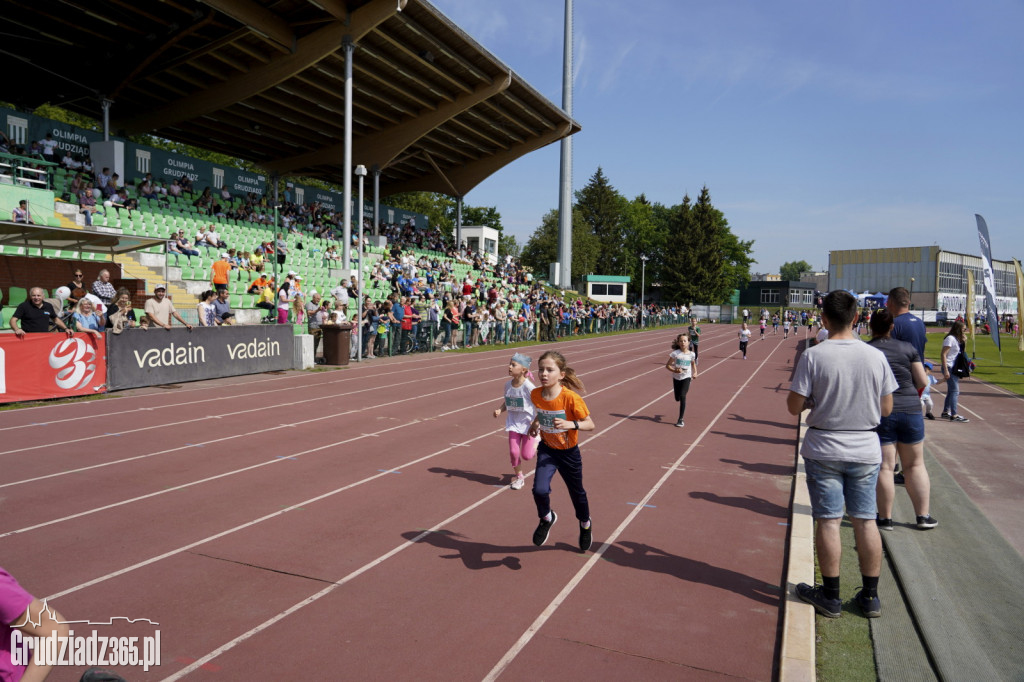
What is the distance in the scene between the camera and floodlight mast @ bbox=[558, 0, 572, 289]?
2419 inches

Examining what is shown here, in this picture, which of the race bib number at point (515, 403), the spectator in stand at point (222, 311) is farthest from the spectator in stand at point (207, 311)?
the race bib number at point (515, 403)

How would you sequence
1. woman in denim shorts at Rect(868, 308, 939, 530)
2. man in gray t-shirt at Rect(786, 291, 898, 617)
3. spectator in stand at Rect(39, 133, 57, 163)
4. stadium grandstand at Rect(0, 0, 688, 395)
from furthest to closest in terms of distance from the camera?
spectator in stand at Rect(39, 133, 57, 163) → stadium grandstand at Rect(0, 0, 688, 395) → woman in denim shorts at Rect(868, 308, 939, 530) → man in gray t-shirt at Rect(786, 291, 898, 617)

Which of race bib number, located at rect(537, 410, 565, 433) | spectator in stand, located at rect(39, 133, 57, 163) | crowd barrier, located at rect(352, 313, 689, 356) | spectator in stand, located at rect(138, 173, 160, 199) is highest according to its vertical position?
spectator in stand, located at rect(39, 133, 57, 163)

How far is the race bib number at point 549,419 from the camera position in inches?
208

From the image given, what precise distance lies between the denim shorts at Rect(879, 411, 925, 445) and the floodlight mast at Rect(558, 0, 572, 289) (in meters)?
57.7

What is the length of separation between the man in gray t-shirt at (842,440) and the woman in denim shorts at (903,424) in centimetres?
166

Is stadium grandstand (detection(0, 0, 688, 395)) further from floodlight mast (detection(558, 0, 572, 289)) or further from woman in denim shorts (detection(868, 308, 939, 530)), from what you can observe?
floodlight mast (detection(558, 0, 572, 289))

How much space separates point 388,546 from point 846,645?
352 cm

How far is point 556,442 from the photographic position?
5355 mm

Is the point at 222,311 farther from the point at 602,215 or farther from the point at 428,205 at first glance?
the point at 602,215

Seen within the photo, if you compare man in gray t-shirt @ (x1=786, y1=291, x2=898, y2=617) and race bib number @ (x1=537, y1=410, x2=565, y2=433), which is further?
race bib number @ (x1=537, y1=410, x2=565, y2=433)

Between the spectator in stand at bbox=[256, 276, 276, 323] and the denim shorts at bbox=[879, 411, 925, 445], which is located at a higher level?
the spectator in stand at bbox=[256, 276, 276, 323]

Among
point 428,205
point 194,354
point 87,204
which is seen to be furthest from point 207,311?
point 428,205

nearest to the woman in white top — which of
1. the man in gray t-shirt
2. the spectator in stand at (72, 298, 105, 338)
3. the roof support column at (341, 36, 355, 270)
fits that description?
the man in gray t-shirt
